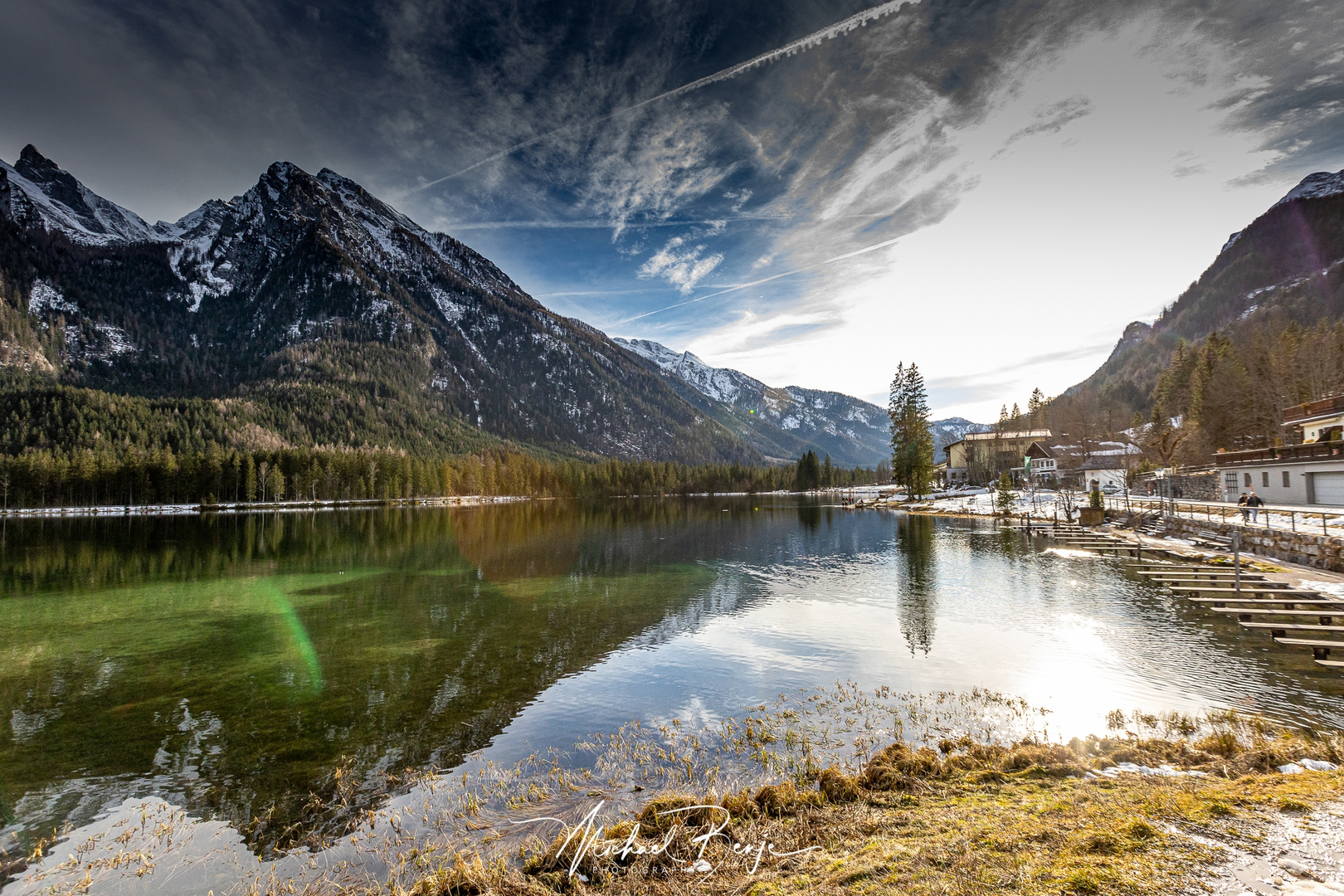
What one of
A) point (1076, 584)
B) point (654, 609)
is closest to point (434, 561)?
point (654, 609)

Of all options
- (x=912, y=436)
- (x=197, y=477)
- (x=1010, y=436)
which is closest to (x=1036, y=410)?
(x=1010, y=436)

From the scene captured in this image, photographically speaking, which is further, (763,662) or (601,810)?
(763,662)

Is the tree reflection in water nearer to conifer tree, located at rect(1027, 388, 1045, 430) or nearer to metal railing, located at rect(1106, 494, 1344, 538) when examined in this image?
metal railing, located at rect(1106, 494, 1344, 538)

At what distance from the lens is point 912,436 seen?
10456cm

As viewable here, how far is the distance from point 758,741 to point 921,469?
10195cm

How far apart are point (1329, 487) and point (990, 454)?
346ft

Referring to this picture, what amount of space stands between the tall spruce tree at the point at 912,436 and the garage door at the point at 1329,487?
6181 cm

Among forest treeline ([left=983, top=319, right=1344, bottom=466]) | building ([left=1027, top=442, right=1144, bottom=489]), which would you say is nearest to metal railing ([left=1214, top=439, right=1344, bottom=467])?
forest treeline ([left=983, top=319, right=1344, bottom=466])

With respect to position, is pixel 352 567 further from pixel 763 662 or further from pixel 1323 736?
pixel 1323 736

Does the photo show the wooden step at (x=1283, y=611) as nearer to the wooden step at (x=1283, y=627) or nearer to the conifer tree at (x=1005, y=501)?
the wooden step at (x=1283, y=627)

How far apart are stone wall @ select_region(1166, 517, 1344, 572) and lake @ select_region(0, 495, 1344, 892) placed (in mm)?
6982

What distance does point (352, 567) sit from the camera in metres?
43.6

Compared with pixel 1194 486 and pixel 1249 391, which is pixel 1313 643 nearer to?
pixel 1194 486

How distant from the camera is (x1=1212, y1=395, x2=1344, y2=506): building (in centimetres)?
4044
